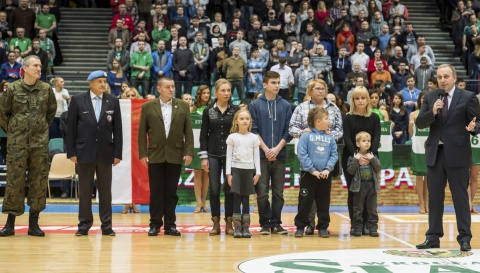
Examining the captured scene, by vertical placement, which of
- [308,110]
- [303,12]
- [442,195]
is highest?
[303,12]

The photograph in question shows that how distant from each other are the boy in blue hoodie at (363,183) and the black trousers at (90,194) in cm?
309

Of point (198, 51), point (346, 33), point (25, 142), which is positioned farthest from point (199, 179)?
point (346, 33)

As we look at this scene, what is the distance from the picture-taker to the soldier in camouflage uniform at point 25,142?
34.4ft

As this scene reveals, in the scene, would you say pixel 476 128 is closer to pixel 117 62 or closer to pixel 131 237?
pixel 131 237

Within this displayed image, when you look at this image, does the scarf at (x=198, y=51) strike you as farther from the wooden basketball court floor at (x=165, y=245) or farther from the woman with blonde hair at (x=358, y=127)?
the woman with blonde hair at (x=358, y=127)

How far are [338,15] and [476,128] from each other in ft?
48.3

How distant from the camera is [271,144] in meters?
11.0

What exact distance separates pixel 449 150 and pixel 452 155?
6 cm

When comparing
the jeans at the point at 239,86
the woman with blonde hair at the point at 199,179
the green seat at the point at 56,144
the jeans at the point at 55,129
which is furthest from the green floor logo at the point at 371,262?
the jeans at the point at 239,86

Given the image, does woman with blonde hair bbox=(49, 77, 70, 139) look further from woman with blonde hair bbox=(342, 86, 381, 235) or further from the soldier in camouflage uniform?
woman with blonde hair bbox=(342, 86, 381, 235)

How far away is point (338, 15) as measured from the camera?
2330 cm

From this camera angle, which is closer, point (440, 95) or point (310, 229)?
point (440, 95)

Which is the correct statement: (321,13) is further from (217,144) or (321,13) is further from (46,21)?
(217,144)

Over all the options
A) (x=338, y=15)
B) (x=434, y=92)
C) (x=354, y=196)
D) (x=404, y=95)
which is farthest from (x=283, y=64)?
(x=434, y=92)
